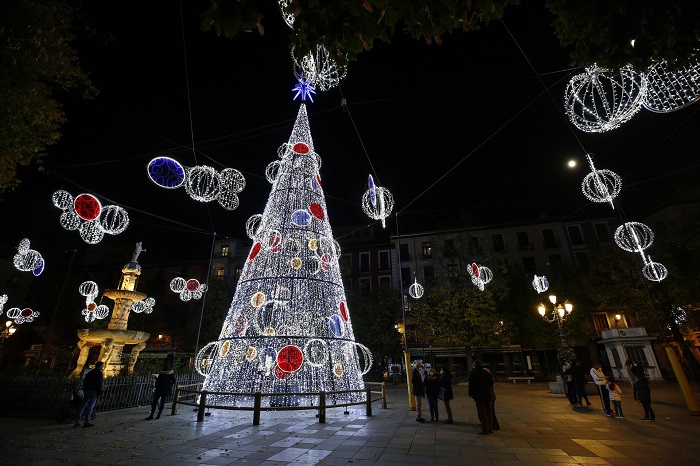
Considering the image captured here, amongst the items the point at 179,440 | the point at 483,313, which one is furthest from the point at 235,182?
the point at 483,313

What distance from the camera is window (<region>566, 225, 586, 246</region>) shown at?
33.7m

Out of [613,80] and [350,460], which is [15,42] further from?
[613,80]

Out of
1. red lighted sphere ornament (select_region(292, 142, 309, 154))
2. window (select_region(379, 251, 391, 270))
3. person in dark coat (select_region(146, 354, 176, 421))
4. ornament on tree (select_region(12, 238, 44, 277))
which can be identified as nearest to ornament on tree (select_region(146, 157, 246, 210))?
red lighted sphere ornament (select_region(292, 142, 309, 154))

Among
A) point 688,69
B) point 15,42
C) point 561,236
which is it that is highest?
point 561,236

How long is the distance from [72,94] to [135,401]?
35.4ft

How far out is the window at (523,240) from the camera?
115 ft

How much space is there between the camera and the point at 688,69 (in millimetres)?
4445

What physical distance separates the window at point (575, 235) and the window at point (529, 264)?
4.38 meters

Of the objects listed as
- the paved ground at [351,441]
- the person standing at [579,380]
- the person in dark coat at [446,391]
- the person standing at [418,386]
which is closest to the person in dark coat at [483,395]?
the paved ground at [351,441]

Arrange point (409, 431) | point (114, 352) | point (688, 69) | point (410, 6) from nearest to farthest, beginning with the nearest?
point (410, 6)
point (688, 69)
point (409, 431)
point (114, 352)

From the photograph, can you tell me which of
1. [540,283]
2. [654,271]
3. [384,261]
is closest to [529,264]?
[384,261]

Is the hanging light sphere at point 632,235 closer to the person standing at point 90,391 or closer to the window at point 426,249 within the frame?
the person standing at point 90,391

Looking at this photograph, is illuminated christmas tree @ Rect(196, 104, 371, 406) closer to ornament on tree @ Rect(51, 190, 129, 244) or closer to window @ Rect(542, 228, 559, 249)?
ornament on tree @ Rect(51, 190, 129, 244)

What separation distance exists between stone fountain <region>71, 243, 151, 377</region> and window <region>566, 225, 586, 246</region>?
38.3m
